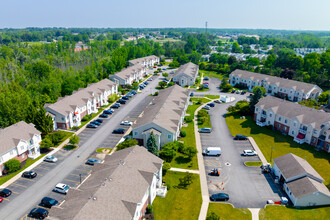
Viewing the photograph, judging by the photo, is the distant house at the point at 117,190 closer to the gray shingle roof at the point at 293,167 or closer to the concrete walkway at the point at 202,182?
the concrete walkway at the point at 202,182

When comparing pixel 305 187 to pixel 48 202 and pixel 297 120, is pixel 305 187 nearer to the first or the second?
pixel 297 120

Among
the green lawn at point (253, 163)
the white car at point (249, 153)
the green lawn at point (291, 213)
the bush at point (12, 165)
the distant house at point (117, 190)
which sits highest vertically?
the distant house at point (117, 190)

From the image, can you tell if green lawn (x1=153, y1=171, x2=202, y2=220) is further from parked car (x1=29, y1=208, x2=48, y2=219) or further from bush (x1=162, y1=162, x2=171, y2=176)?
parked car (x1=29, y1=208, x2=48, y2=219)

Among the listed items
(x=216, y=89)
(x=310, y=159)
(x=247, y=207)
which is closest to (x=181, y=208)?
(x=247, y=207)

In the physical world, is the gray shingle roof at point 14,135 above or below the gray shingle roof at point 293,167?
above

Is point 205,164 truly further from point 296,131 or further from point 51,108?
point 51,108

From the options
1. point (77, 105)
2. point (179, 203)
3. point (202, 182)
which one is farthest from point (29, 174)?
point (202, 182)

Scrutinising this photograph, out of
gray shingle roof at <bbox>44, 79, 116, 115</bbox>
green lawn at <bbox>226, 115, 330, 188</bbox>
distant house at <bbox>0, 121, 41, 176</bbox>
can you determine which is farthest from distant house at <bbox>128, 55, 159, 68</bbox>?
distant house at <bbox>0, 121, 41, 176</bbox>

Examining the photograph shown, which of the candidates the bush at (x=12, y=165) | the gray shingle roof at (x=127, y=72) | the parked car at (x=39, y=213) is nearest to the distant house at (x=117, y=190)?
the parked car at (x=39, y=213)
